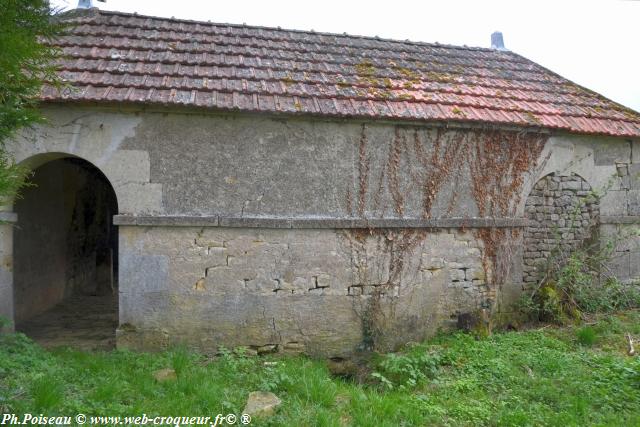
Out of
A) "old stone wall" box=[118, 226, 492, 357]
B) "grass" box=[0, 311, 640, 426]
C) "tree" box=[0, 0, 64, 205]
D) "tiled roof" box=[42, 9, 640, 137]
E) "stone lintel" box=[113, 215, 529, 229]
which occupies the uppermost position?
"tiled roof" box=[42, 9, 640, 137]

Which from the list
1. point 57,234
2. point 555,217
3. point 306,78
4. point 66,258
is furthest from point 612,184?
point 66,258

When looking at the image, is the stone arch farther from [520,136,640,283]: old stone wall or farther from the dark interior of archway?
the dark interior of archway

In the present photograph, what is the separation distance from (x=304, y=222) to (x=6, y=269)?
11.9ft

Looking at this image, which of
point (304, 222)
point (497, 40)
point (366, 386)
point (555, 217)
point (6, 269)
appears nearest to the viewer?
point (366, 386)

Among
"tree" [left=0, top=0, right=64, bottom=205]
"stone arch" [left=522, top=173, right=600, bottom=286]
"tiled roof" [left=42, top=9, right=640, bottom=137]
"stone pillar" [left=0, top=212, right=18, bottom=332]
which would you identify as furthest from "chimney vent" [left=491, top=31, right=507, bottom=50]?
"stone pillar" [left=0, top=212, right=18, bottom=332]

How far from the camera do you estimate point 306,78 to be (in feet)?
20.0

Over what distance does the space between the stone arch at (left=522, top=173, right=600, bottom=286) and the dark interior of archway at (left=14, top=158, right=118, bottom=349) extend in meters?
6.18

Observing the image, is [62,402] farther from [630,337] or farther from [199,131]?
[630,337]

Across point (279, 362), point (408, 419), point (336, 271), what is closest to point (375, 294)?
point (336, 271)

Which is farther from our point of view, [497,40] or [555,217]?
[497,40]

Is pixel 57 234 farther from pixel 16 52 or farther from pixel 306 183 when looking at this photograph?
pixel 16 52

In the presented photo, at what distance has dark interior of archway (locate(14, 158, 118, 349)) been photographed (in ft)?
20.8

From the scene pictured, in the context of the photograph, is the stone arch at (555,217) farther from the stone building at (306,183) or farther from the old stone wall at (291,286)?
the old stone wall at (291,286)

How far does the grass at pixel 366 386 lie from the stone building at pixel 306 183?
662 mm
